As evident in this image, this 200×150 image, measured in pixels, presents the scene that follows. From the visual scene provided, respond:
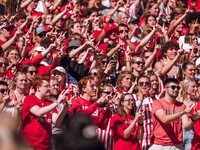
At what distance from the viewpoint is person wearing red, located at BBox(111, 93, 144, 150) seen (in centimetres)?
555

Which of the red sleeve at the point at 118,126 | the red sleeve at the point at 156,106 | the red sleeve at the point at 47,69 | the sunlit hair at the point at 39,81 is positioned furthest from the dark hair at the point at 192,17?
the sunlit hair at the point at 39,81

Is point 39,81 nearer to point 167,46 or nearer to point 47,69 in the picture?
point 47,69

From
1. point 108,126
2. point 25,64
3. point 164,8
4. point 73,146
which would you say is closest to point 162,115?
point 108,126

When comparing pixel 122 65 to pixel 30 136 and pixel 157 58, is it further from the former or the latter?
pixel 30 136

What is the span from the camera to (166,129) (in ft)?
19.1

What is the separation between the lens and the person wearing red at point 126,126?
555 cm

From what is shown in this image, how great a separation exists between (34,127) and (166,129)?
193 centimetres

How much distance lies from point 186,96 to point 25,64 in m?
2.70

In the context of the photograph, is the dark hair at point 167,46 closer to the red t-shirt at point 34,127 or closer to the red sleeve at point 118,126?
the red sleeve at point 118,126

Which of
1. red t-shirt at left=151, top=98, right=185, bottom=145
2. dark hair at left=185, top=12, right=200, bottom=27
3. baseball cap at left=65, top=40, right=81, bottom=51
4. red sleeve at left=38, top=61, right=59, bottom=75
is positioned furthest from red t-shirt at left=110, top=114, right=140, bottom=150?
dark hair at left=185, top=12, right=200, bottom=27

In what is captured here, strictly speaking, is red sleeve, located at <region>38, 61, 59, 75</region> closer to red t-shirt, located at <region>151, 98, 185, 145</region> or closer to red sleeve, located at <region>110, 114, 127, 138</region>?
red sleeve, located at <region>110, 114, 127, 138</region>

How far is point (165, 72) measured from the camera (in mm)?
7762

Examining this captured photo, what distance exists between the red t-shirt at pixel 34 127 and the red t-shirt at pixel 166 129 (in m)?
1.63

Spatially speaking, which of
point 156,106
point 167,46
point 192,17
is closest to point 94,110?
point 156,106
